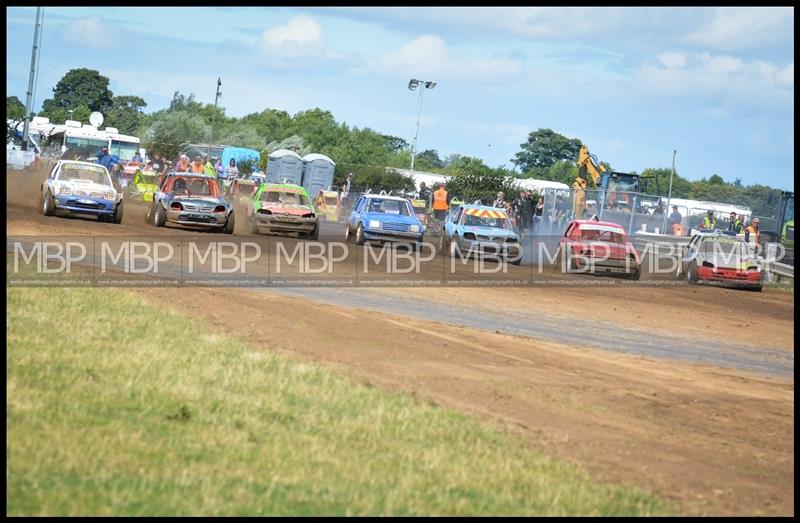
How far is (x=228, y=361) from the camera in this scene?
12.1m

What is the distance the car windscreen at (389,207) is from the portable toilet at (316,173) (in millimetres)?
20191

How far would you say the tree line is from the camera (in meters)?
91.1

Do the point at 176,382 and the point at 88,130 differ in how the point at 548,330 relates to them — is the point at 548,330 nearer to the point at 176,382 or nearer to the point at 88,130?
the point at 176,382

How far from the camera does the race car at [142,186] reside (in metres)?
42.7

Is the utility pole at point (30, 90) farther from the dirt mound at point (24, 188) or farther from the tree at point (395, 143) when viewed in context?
the tree at point (395, 143)

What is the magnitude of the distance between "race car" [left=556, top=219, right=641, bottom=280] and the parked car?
4.54 ft

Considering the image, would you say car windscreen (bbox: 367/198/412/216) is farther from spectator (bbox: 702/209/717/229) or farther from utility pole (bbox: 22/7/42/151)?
utility pole (bbox: 22/7/42/151)

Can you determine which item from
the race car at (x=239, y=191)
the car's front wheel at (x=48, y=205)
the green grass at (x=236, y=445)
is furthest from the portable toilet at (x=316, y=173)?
the green grass at (x=236, y=445)

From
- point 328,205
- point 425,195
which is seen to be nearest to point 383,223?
point 328,205

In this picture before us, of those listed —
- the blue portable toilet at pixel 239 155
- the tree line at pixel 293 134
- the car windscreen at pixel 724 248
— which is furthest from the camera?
the tree line at pixel 293 134

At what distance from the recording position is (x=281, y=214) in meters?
29.3

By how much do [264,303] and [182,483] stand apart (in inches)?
395

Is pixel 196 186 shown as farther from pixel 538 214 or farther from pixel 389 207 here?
pixel 538 214

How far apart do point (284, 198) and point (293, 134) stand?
92106 mm
